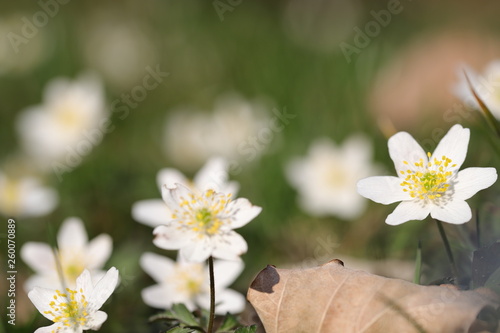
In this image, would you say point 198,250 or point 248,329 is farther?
point 198,250

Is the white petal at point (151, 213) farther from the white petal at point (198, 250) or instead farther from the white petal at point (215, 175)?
the white petal at point (198, 250)

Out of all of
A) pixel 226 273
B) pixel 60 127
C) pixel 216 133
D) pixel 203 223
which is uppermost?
pixel 60 127

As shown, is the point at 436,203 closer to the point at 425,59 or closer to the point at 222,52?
the point at 425,59

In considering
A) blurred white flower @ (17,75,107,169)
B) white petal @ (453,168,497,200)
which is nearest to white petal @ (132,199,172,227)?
white petal @ (453,168,497,200)

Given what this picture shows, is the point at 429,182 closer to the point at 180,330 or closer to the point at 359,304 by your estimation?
the point at 359,304

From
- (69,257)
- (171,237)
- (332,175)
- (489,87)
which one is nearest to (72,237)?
(69,257)

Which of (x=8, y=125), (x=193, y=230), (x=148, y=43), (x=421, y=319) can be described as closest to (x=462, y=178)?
(x=421, y=319)
